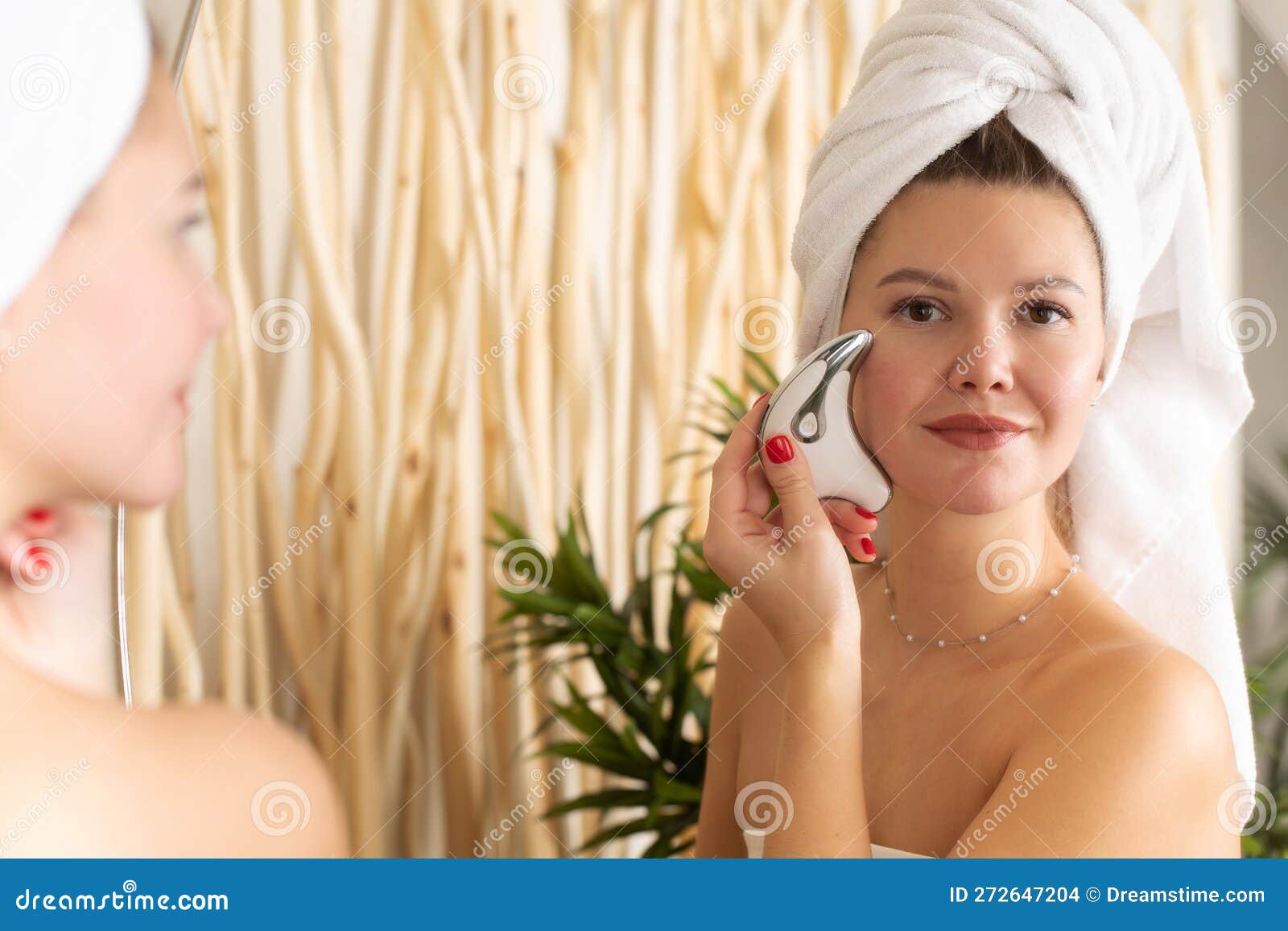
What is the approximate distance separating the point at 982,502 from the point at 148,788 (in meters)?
0.72

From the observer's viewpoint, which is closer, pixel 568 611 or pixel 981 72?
pixel 981 72

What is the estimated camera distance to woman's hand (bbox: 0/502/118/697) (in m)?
0.78

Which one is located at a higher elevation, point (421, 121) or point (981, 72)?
point (421, 121)

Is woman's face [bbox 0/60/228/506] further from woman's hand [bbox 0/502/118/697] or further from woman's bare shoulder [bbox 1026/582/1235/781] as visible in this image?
woman's bare shoulder [bbox 1026/582/1235/781]

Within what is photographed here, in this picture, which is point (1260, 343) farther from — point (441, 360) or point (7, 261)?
point (7, 261)

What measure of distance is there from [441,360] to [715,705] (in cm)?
67

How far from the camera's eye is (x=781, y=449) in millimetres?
697

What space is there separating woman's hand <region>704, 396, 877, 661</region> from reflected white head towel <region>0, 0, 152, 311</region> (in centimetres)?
53

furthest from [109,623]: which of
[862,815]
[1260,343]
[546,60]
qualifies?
[1260,343]

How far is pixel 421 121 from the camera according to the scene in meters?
1.33

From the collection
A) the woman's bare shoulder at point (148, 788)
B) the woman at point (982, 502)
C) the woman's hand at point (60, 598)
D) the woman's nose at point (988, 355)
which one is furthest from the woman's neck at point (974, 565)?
the woman's hand at point (60, 598)

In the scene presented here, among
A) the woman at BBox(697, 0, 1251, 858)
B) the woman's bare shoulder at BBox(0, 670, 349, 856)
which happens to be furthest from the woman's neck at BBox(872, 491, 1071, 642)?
the woman's bare shoulder at BBox(0, 670, 349, 856)

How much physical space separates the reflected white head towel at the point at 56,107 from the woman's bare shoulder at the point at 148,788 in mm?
341
